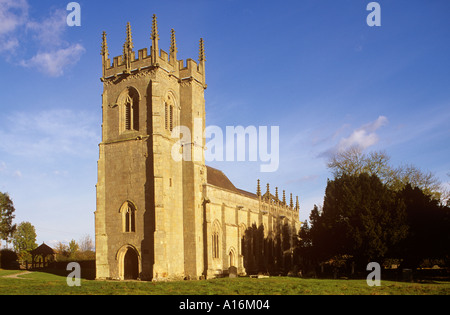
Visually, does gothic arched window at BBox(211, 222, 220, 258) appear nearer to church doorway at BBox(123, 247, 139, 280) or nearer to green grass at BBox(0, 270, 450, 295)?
church doorway at BBox(123, 247, 139, 280)

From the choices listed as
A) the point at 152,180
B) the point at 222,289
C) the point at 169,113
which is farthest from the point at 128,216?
the point at 222,289

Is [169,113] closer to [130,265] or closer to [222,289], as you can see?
[130,265]

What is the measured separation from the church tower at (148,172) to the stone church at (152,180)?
76mm

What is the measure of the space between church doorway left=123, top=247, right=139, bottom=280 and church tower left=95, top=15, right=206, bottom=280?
0.08 metres

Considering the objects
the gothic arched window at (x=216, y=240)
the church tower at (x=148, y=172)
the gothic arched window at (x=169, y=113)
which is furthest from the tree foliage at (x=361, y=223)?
the gothic arched window at (x=169, y=113)

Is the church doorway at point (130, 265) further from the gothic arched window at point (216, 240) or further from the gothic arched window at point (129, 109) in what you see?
the gothic arched window at point (129, 109)

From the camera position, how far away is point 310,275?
38781 mm

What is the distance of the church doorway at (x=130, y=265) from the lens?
108 ft

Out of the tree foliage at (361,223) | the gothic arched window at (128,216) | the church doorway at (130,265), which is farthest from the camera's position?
the gothic arched window at (128,216)

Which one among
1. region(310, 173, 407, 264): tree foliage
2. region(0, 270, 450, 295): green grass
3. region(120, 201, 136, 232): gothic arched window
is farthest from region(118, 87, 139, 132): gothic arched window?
region(310, 173, 407, 264): tree foliage

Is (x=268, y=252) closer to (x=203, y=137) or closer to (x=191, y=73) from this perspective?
(x=203, y=137)
